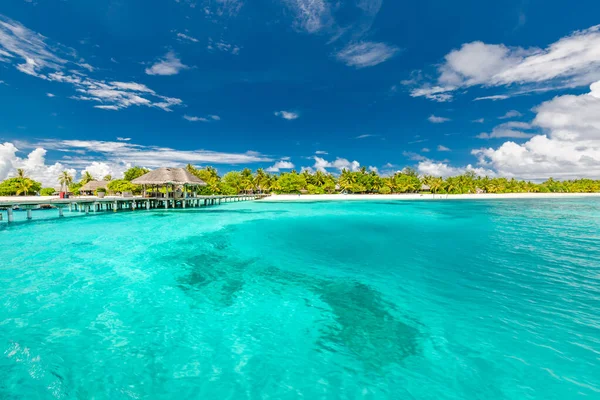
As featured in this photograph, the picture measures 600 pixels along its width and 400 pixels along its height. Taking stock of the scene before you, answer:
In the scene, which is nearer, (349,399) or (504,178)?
(349,399)

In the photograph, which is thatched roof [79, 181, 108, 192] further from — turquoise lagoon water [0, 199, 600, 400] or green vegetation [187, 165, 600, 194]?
turquoise lagoon water [0, 199, 600, 400]

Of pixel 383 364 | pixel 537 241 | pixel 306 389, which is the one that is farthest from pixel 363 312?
pixel 537 241

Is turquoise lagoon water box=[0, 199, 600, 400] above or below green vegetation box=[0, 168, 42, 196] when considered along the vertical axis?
below

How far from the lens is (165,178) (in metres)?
31.9

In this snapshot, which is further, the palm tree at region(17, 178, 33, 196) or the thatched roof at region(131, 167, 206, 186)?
the palm tree at region(17, 178, 33, 196)

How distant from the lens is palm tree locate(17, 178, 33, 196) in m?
44.4

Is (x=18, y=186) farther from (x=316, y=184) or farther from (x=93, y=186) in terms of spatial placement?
(x=316, y=184)

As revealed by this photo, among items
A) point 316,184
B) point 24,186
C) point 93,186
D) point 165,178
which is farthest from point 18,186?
point 316,184

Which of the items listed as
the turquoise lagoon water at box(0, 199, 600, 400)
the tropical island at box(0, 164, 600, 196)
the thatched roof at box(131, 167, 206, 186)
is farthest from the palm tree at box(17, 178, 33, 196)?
the turquoise lagoon water at box(0, 199, 600, 400)

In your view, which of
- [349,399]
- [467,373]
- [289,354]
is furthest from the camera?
[289,354]

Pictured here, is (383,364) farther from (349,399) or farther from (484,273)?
(484,273)

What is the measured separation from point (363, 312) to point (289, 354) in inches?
83.5

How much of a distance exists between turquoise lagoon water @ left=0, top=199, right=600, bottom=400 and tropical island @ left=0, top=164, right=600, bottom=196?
137 ft

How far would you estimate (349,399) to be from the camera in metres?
3.62
